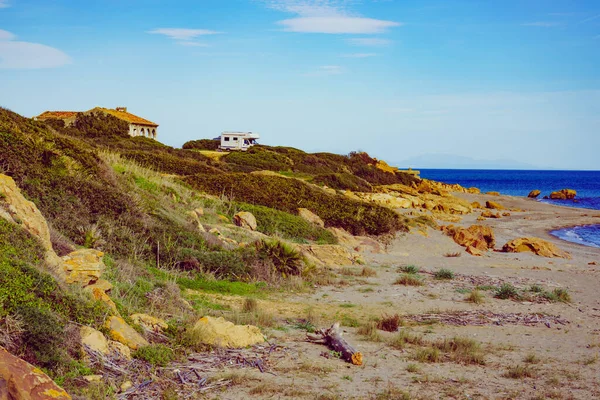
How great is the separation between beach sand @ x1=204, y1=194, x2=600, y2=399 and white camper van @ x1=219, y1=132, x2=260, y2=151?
55668mm

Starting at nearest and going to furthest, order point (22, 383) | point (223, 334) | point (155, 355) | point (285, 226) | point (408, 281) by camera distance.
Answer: point (22, 383)
point (155, 355)
point (223, 334)
point (408, 281)
point (285, 226)

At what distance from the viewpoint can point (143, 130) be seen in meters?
Result: 59.1

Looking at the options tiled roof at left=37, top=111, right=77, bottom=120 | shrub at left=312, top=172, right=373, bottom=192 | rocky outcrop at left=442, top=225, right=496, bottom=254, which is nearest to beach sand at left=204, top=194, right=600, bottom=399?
rocky outcrop at left=442, top=225, right=496, bottom=254

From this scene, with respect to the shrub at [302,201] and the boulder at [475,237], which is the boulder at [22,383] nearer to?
the shrub at [302,201]

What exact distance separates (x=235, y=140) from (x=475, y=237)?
5252cm

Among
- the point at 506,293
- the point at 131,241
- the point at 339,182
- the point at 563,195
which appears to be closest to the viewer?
the point at 131,241

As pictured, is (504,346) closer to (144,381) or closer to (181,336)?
(181,336)

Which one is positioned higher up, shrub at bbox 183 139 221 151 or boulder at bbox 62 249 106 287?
shrub at bbox 183 139 221 151

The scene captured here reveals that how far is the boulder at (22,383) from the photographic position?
15.7ft

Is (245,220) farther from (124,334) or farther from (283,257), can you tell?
(124,334)

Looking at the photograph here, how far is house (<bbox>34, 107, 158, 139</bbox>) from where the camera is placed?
53281 millimetres

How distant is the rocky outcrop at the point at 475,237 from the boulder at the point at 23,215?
60.5ft

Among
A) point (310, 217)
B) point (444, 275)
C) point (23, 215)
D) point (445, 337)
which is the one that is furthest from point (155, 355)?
point (310, 217)

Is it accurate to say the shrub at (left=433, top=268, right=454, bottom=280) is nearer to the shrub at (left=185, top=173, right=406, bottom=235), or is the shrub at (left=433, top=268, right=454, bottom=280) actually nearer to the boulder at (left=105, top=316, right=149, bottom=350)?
the shrub at (left=185, top=173, right=406, bottom=235)
